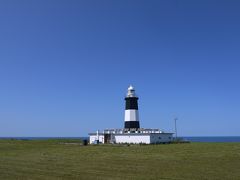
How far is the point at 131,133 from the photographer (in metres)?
59.5

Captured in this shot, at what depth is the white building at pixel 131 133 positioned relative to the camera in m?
58.8

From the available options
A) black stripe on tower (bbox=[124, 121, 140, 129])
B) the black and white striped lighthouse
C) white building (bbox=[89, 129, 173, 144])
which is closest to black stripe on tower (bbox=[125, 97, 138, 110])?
the black and white striped lighthouse

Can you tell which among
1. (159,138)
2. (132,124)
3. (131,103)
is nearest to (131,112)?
(131,103)

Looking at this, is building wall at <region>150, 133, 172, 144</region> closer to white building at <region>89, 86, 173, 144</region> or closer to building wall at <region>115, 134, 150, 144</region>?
white building at <region>89, 86, 173, 144</region>

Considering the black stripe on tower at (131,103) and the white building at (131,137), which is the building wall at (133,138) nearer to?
the white building at (131,137)

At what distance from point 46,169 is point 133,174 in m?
5.20

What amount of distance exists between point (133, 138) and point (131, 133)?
92 cm

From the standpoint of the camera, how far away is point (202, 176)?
1652 centimetres

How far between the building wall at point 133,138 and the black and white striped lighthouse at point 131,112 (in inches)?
144

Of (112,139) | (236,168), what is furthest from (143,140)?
(236,168)

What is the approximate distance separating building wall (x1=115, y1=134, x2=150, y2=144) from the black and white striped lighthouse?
12.0ft

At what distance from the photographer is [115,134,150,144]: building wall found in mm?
57078

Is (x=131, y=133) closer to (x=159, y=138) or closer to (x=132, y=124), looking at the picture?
(x=132, y=124)

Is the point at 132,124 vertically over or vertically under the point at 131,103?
under
